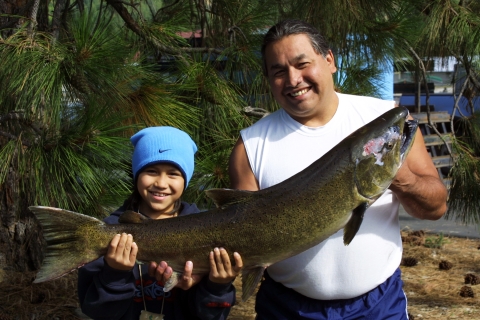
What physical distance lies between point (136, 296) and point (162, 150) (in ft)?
2.09

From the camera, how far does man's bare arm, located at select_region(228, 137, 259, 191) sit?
275 centimetres

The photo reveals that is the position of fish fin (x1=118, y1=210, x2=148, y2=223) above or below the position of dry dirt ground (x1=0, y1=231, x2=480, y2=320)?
above

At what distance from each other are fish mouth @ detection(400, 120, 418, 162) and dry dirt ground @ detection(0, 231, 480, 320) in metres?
2.71

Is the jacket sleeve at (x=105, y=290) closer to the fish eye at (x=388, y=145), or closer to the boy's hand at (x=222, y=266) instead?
the boy's hand at (x=222, y=266)

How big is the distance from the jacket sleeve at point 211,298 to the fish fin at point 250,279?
11cm

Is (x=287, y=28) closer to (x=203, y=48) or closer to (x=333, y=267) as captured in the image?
(x=333, y=267)

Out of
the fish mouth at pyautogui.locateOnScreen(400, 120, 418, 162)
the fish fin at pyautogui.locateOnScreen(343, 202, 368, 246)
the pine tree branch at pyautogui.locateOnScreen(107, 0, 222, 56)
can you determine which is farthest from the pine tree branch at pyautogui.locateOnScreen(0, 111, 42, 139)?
the fish mouth at pyautogui.locateOnScreen(400, 120, 418, 162)

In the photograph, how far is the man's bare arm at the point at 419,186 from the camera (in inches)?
100

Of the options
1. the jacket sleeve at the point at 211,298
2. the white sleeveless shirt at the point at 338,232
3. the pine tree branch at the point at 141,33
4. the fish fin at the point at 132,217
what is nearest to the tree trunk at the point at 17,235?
the pine tree branch at the point at 141,33

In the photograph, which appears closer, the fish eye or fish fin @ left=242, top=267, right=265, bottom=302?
the fish eye

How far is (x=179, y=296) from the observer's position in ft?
9.41

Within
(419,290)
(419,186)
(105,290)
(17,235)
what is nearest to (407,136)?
(419,186)

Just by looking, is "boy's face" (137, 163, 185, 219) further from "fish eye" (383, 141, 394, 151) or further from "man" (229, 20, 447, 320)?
"fish eye" (383, 141, 394, 151)

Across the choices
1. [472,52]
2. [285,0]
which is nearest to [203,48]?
[285,0]
